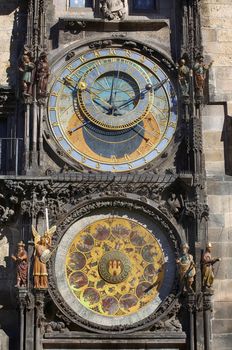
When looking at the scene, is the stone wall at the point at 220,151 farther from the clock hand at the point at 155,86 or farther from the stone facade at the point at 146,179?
the clock hand at the point at 155,86

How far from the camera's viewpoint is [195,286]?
15.9 metres

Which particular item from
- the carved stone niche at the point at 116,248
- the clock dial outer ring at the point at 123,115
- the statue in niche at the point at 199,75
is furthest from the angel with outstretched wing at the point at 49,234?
the statue in niche at the point at 199,75

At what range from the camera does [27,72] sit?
17141 millimetres

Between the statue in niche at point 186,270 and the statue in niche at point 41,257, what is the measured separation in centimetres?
240

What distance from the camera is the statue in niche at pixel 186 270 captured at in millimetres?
15773

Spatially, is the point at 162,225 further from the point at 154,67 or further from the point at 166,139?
the point at 154,67

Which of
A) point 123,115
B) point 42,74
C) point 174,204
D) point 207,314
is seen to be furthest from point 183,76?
point 207,314

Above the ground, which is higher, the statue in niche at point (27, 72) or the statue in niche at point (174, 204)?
the statue in niche at point (27, 72)

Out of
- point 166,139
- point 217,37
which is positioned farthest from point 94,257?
point 217,37

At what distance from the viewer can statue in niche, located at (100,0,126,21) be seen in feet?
58.3

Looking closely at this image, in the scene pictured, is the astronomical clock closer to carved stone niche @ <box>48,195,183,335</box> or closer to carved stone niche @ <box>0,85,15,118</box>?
carved stone niche @ <box>48,195,183,335</box>

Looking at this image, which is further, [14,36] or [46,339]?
[14,36]

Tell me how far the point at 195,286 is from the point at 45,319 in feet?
9.11

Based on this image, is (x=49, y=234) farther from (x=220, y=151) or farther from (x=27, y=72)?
(x=220, y=151)
